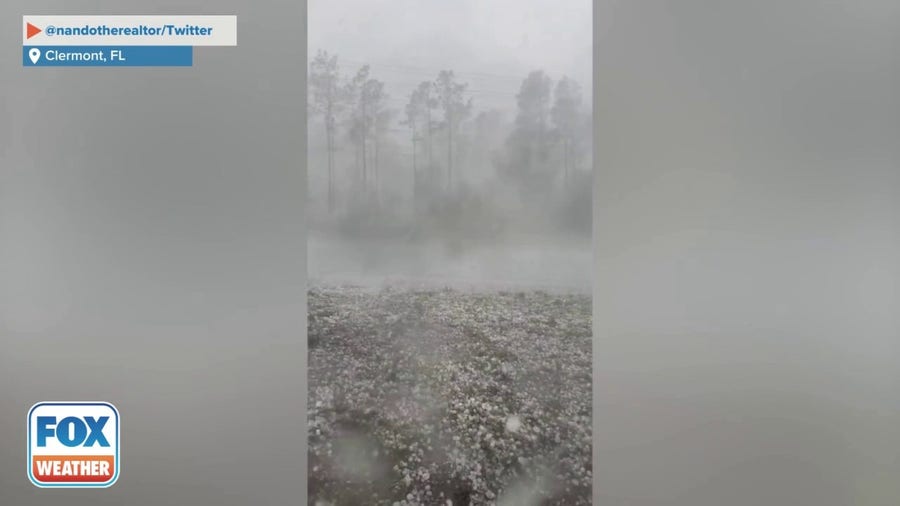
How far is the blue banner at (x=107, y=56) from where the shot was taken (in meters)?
1.90

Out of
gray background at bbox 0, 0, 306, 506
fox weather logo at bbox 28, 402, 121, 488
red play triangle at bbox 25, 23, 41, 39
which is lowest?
fox weather logo at bbox 28, 402, 121, 488

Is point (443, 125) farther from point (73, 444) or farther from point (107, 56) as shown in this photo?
point (73, 444)

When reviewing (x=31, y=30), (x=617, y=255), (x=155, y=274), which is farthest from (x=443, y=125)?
(x=31, y=30)

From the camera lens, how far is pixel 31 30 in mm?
1903

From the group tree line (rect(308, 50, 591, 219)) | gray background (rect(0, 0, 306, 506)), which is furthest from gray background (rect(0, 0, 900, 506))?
tree line (rect(308, 50, 591, 219))

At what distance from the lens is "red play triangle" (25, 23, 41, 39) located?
1.90 metres

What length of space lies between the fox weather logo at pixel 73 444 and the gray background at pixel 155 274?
0.04 m

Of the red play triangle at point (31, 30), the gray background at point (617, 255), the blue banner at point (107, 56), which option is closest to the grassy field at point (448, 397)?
the gray background at point (617, 255)

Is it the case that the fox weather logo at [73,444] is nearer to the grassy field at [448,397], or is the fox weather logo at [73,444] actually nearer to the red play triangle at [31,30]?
the grassy field at [448,397]

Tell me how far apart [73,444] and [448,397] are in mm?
1402

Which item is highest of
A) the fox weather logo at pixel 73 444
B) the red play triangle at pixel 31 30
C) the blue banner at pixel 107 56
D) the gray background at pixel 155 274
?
the red play triangle at pixel 31 30

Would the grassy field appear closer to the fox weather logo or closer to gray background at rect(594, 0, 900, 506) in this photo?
gray background at rect(594, 0, 900, 506)

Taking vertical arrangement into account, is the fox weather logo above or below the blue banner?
below

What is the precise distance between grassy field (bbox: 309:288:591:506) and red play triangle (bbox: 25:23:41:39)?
1.43 meters
